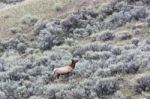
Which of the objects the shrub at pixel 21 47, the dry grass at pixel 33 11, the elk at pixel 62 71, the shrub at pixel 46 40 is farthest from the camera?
the dry grass at pixel 33 11

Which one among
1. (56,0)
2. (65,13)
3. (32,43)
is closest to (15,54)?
(32,43)

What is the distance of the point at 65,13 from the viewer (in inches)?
1098

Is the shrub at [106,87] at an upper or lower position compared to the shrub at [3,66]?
upper

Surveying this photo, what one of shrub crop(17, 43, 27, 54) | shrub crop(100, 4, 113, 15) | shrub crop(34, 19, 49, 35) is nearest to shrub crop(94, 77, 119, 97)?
shrub crop(17, 43, 27, 54)

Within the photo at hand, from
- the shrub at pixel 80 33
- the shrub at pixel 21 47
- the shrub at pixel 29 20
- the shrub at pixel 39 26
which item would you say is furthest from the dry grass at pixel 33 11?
the shrub at pixel 80 33

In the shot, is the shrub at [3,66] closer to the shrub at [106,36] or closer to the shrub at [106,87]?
the shrub at [106,36]

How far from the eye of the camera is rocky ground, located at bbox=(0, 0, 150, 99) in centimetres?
1559

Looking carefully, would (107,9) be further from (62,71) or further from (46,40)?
(62,71)

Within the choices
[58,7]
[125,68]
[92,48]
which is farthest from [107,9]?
[125,68]

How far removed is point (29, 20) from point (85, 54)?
8.59 metres

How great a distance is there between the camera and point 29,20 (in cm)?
2812

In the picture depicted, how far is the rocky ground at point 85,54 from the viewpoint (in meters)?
15.6

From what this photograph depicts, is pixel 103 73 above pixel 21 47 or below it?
above

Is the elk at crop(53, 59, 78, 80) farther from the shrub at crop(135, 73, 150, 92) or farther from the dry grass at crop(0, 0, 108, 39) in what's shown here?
the dry grass at crop(0, 0, 108, 39)
